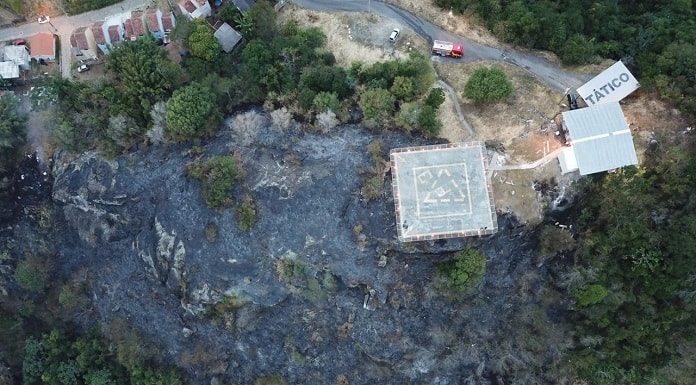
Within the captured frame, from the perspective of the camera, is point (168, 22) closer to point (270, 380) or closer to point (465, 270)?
point (270, 380)

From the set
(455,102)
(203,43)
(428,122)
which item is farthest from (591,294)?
(203,43)

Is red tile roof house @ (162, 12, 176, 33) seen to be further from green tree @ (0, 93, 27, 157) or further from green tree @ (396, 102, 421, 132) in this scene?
green tree @ (396, 102, 421, 132)

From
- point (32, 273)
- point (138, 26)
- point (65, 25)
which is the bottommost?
point (32, 273)

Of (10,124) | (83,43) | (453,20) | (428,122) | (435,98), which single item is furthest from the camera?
(83,43)

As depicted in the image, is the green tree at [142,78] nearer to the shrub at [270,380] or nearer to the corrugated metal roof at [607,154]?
the shrub at [270,380]

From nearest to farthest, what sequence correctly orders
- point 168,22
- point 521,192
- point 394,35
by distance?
point 521,192
point 394,35
point 168,22

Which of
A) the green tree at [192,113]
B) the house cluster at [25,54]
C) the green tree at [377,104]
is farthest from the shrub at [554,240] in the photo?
the house cluster at [25,54]

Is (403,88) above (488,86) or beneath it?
above
